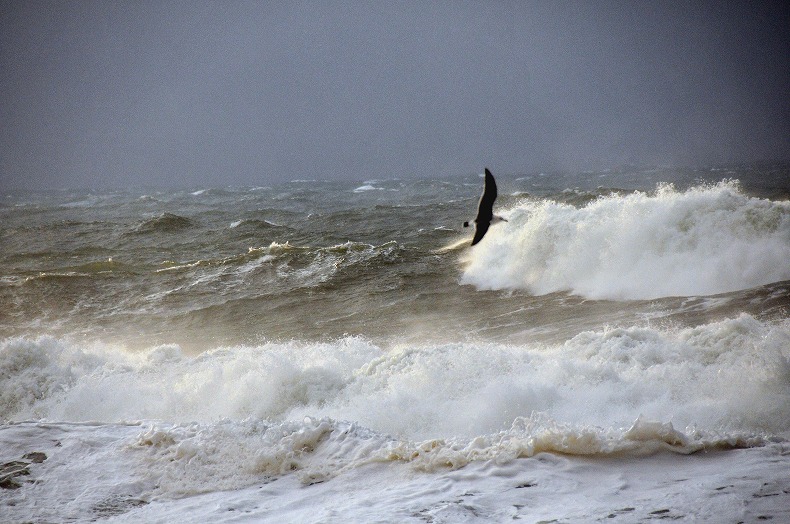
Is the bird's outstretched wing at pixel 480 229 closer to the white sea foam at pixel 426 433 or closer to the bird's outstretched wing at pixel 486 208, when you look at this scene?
the bird's outstretched wing at pixel 486 208

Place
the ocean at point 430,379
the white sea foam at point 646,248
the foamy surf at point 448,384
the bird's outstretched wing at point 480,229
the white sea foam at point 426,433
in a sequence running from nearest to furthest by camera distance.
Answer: the bird's outstretched wing at point 480,229, the white sea foam at point 426,433, the ocean at point 430,379, the foamy surf at point 448,384, the white sea foam at point 646,248

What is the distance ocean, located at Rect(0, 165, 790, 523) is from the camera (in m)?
4.16

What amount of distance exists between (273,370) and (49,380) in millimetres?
3462

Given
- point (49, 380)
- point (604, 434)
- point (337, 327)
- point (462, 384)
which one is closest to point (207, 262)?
point (337, 327)

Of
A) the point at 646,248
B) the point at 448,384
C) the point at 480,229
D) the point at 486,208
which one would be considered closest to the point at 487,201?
the point at 486,208

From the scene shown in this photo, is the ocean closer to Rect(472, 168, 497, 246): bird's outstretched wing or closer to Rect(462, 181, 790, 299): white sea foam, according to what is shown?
Rect(462, 181, 790, 299): white sea foam

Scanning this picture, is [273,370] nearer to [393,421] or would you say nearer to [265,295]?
[393,421]

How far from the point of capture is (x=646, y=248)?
1275 centimetres

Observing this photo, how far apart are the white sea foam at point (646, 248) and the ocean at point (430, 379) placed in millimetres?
48

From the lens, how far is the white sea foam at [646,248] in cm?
1125

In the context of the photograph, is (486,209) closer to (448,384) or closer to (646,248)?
(448,384)

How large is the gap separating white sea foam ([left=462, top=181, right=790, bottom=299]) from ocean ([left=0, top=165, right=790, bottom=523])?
1.9 inches

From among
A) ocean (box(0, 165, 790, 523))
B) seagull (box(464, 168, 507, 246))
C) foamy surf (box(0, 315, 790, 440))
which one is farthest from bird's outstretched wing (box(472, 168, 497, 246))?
foamy surf (box(0, 315, 790, 440))

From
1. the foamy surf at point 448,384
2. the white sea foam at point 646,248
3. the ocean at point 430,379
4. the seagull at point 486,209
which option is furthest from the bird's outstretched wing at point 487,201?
the white sea foam at point 646,248
